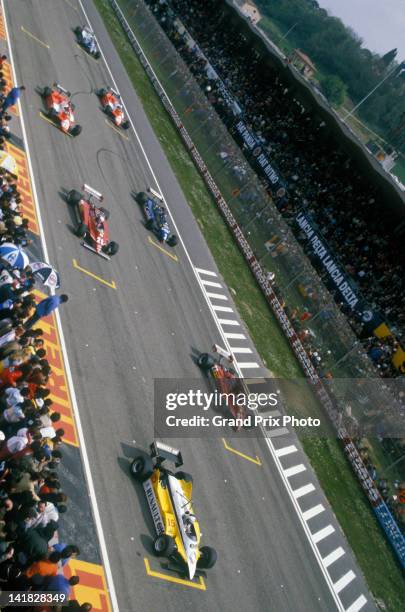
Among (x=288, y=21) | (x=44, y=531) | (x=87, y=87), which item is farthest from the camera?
(x=288, y=21)

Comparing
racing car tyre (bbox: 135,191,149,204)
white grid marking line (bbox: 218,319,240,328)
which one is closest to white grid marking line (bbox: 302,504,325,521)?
white grid marking line (bbox: 218,319,240,328)

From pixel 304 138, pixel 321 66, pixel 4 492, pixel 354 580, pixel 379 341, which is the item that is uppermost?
pixel 321 66

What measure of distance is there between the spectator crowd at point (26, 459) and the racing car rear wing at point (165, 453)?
9.51 feet

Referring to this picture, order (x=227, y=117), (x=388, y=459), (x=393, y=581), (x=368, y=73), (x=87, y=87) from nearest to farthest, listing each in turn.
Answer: (x=393, y=581), (x=388, y=459), (x=87, y=87), (x=227, y=117), (x=368, y=73)

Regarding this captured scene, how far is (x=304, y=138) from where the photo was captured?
130 ft

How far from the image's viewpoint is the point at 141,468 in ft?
49.0

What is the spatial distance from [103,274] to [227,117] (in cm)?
2565

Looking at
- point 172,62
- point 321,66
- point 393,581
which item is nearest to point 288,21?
point 321,66

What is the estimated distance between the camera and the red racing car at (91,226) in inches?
839

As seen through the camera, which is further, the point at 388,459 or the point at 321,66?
the point at 321,66

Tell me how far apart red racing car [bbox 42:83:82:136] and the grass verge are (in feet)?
28.7

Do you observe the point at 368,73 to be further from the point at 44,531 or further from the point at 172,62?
the point at 44,531

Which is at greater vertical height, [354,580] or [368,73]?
[368,73]

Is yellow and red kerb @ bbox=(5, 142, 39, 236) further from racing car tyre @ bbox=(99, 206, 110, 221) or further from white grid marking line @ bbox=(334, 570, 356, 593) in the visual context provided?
white grid marking line @ bbox=(334, 570, 356, 593)
